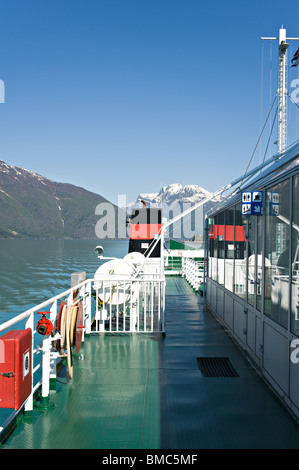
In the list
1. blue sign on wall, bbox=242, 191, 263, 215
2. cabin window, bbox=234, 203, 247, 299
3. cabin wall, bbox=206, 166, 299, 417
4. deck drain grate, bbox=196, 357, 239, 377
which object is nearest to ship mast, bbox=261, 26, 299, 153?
cabin window, bbox=234, 203, 247, 299

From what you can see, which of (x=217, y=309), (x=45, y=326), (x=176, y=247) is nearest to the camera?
(x=45, y=326)

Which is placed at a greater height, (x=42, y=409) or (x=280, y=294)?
(x=280, y=294)

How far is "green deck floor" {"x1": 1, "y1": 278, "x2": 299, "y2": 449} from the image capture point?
3.68m

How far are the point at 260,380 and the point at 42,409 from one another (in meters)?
3.02

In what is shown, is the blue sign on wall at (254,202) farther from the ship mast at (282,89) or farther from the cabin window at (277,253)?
the ship mast at (282,89)

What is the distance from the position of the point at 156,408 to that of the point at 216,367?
1.91 meters

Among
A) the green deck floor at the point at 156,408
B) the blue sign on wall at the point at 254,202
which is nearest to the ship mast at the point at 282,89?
the blue sign on wall at the point at 254,202

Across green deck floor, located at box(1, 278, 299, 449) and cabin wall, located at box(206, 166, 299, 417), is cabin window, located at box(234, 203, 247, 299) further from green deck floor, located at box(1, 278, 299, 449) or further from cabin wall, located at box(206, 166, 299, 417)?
green deck floor, located at box(1, 278, 299, 449)

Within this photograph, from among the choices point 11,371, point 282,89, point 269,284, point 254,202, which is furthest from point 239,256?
point 282,89

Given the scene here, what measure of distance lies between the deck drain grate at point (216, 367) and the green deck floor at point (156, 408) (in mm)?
110

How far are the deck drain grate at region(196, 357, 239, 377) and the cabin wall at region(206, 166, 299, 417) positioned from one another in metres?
0.44

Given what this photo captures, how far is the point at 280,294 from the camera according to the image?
486 cm
